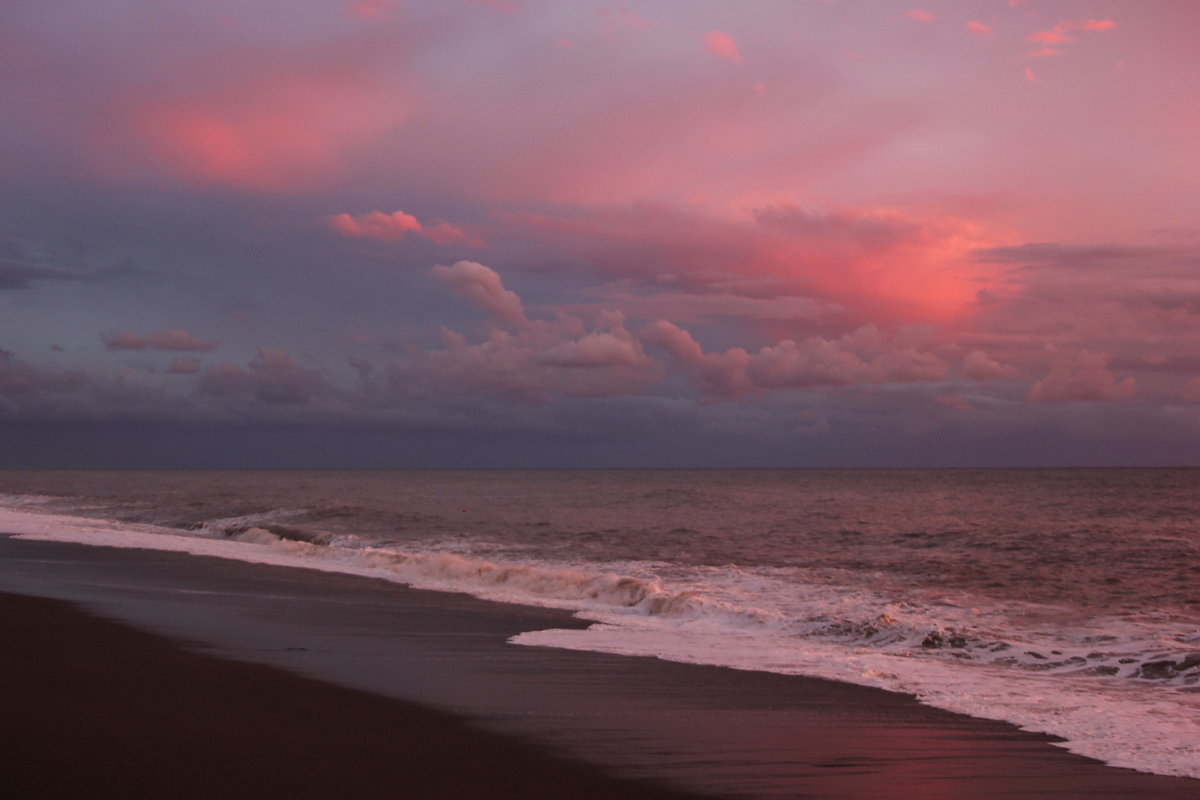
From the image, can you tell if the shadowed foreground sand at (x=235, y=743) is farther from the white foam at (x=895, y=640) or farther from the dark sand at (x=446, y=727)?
the white foam at (x=895, y=640)

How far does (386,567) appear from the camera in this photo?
24.5 m

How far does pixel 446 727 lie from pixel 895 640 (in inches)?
342

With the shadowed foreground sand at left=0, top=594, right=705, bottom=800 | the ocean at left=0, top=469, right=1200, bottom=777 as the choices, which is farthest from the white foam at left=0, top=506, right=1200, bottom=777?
the shadowed foreground sand at left=0, top=594, right=705, bottom=800

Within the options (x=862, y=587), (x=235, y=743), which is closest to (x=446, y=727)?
(x=235, y=743)

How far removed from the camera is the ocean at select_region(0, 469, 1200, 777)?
1064cm

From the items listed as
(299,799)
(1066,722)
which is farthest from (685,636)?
(299,799)

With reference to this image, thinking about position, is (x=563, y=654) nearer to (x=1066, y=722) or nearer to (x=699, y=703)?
(x=699, y=703)

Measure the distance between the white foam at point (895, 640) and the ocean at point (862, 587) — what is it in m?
0.05

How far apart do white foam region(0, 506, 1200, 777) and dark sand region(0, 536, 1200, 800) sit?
0.74m

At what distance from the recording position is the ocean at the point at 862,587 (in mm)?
10641

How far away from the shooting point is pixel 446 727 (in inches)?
306

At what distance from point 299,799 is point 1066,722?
716 centimetres

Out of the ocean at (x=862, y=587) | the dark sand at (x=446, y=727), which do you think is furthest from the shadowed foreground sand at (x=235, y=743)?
the ocean at (x=862, y=587)

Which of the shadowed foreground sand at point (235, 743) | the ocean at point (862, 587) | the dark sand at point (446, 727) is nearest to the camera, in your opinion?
the shadowed foreground sand at point (235, 743)
